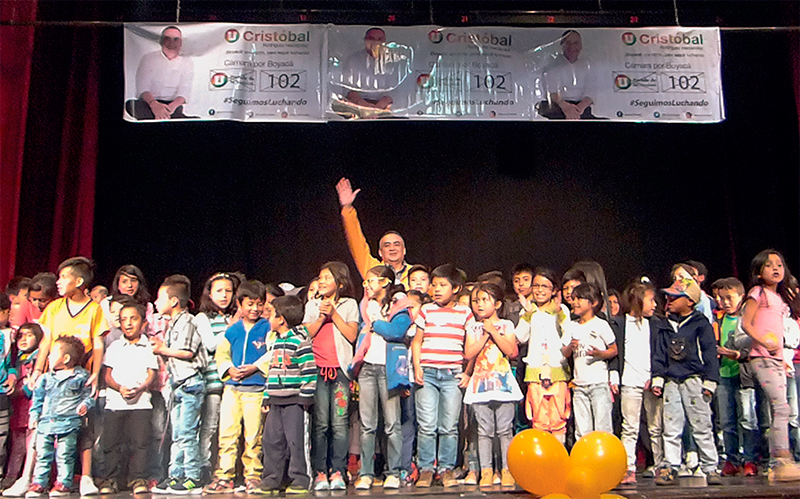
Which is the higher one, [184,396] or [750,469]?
[184,396]

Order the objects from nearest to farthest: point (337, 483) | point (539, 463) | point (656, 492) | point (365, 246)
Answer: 1. point (539, 463)
2. point (656, 492)
3. point (337, 483)
4. point (365, 246)

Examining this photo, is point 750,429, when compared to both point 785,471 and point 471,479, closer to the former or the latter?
point 785,471

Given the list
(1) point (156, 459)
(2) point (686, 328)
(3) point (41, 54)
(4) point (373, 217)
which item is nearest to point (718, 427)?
(2) point (686, 328)

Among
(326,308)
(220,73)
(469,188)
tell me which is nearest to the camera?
(326,308)

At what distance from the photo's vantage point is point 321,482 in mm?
4465

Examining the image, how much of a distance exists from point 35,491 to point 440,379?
250cm

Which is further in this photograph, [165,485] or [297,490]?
[165,485]

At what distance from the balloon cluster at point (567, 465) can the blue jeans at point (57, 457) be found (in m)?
2.61

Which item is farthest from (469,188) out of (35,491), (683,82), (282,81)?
(35,491)

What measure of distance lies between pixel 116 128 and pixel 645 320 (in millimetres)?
4575

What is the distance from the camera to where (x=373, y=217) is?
6.62m

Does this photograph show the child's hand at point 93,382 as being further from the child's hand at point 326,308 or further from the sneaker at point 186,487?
the child's hand at point 326,308

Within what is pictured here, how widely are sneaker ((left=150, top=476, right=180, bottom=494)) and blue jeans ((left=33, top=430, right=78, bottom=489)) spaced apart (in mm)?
507

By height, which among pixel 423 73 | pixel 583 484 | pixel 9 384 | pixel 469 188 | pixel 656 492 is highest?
pixel 423 73
